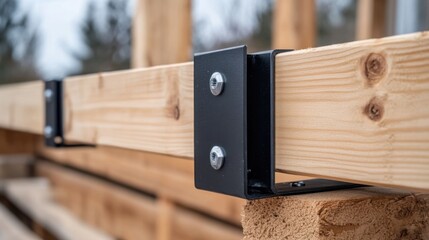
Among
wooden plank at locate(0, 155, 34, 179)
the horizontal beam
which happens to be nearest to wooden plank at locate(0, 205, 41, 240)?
wooden plank at locate(0, 155, 34, 179)

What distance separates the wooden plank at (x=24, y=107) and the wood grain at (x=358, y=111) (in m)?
0.87

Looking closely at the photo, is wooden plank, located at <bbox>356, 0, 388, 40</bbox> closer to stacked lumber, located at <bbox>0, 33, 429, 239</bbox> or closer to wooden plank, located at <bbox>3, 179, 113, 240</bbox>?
wooden plank, located at <bbox>3, 179, 113, 240</bbox>

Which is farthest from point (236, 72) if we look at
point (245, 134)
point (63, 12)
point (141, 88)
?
point (63, 12)

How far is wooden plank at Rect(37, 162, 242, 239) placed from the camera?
90.9 inches

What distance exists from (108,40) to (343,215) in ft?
21.0

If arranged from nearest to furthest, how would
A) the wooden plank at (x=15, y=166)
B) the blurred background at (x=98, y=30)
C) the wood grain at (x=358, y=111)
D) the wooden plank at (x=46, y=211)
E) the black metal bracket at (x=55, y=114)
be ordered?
1. the wood grain at (x=358, y=111)
2. the black metal bracket at (x=55, y=114)
3. the wooden plank at (x=46, y=211)
4. the wooden plank at (x=15, y=166)
5. the blurred background at (x=98, y=30)

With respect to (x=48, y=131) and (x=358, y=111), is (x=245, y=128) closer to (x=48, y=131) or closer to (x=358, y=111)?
(x=358, y=111)

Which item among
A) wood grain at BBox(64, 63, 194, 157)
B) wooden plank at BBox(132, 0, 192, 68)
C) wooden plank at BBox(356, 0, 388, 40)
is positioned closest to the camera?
wood grain at BBox(64, 63, 194, 157)

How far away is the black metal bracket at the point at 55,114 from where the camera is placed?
46.2 inches

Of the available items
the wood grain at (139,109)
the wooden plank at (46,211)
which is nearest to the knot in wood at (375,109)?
the wood grain at (139,109)

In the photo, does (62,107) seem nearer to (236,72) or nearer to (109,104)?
(109,104)

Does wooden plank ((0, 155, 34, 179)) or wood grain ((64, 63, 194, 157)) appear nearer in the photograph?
wood grain ((64, 63, 194, 157))

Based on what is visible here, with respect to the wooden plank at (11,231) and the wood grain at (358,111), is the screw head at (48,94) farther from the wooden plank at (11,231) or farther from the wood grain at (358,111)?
the wooden plank at (11,231)

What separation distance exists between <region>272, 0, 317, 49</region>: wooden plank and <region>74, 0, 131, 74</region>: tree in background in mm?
3562
